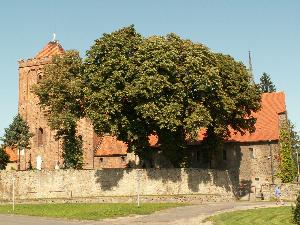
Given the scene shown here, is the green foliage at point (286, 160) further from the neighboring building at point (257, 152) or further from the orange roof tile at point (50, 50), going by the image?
the orange roof tile at point (50, 50)

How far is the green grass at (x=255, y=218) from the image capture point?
24.2 m

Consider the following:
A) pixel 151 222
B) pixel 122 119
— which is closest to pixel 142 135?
pixel 122 119

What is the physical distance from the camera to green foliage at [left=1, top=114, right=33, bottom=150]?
60366mm

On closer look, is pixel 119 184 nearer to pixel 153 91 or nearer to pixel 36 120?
pixel 153 91

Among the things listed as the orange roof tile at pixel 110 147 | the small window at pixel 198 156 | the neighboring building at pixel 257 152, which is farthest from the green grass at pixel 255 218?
the orange roof tile at pixel 110 147

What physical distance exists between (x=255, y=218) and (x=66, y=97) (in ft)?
88.3

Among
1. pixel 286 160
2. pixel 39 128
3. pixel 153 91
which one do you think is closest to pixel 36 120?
pixel 39 128

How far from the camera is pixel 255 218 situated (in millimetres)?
26141

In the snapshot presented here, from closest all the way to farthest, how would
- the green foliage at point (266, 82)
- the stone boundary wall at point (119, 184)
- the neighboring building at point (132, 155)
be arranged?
the stone boundary wall at point (119, 184) < the neighboring building at point (132, 155) < the green foliage at point (266, 82)

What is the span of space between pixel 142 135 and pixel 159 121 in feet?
12.6

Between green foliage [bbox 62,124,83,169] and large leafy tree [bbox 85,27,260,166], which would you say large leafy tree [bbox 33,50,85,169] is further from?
large leafy tree [bbox 85,27,260,166]

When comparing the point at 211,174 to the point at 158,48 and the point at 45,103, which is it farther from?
the point at 45,103

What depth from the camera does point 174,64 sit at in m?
41.2

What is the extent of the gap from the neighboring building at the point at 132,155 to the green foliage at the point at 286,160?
6.37 ft
